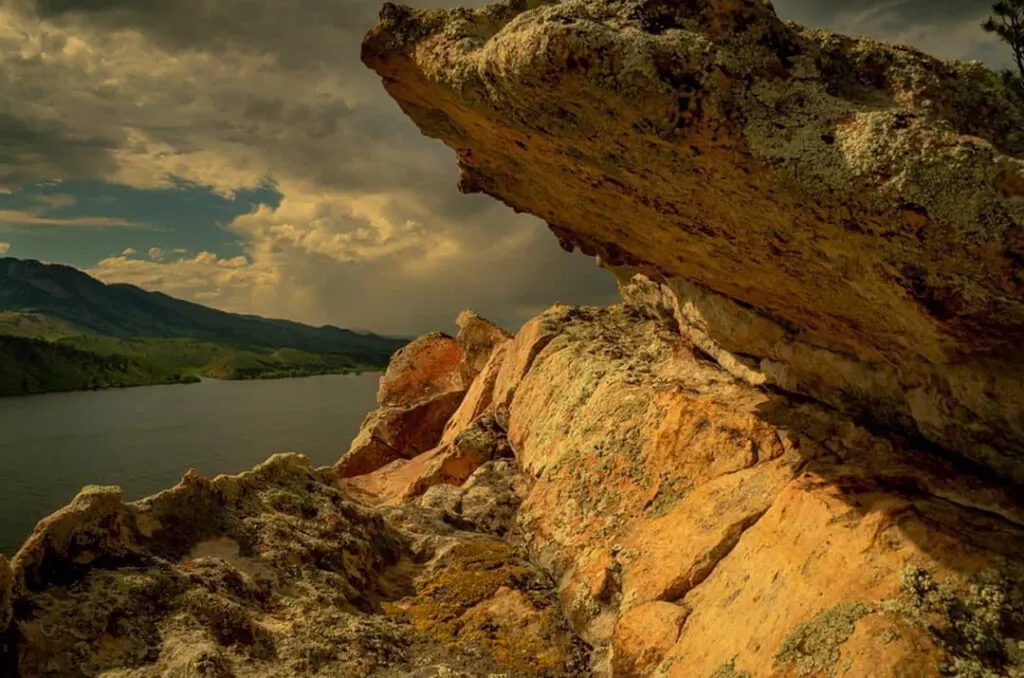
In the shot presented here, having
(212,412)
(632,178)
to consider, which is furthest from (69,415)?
(632,178)

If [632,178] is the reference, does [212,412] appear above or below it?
below

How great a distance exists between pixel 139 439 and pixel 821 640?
114074mm

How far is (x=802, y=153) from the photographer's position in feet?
27.1

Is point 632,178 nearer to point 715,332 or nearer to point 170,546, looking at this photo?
point 715,332

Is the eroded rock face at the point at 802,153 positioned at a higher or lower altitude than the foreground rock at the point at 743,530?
higher

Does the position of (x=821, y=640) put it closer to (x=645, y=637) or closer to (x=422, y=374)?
(x=645, y=637)

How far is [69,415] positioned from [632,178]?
155 meters

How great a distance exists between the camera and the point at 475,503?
1792 centimetres

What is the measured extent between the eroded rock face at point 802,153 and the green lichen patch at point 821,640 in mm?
3673

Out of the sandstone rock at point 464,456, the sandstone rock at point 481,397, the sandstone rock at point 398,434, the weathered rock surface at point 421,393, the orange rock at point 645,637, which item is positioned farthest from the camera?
the weathered rock surface at point 421,393

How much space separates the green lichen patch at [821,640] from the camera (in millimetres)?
8320

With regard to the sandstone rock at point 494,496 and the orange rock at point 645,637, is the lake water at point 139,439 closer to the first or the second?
the sandstone rock at point 494,496

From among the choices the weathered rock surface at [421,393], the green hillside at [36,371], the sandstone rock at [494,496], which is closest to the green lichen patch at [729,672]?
the sandstone rock at [494,496]

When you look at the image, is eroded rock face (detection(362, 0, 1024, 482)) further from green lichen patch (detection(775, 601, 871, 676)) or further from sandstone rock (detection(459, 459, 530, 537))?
sandstone rock (detection(459, 459, 530, 537))
